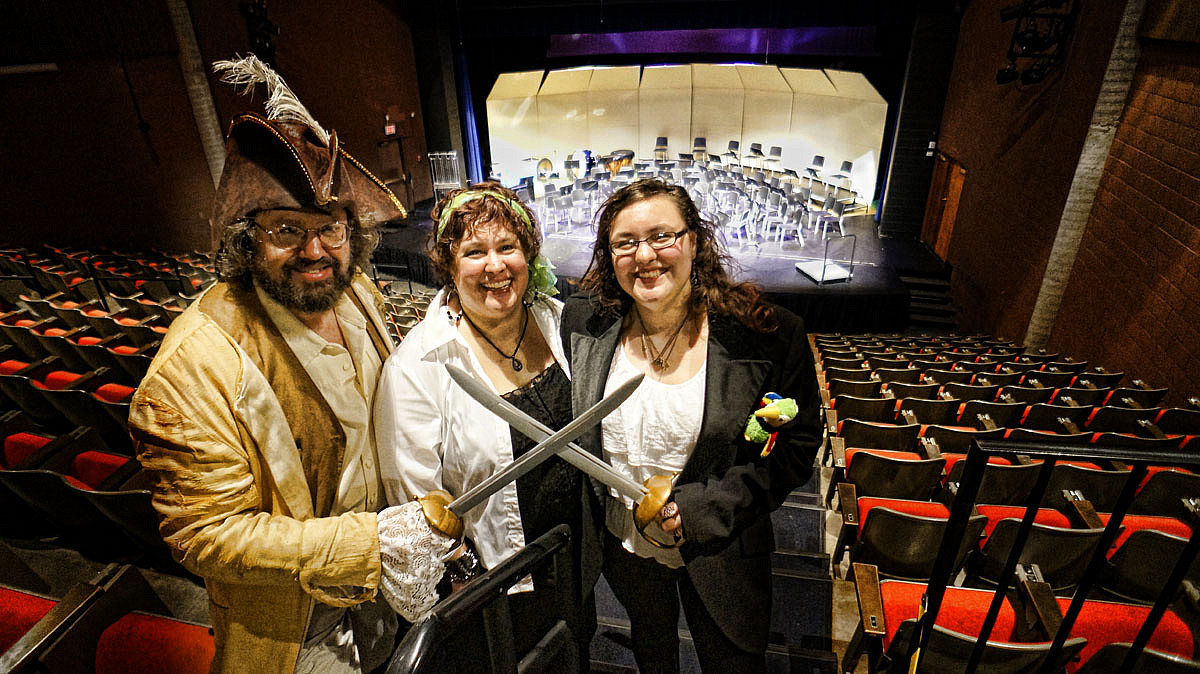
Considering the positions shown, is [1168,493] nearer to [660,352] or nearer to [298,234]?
[660,352]

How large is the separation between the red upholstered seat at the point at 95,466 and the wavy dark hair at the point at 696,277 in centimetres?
237

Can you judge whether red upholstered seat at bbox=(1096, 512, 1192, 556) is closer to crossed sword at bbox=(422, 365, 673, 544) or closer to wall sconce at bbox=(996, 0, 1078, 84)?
crossed sword at bbox=(422, 365, 673, 544)

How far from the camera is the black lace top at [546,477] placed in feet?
5.34

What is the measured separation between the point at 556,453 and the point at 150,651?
130cm

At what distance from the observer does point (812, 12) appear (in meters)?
10.7

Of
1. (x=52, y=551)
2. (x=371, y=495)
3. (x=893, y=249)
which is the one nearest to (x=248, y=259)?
(x=371, y=495)

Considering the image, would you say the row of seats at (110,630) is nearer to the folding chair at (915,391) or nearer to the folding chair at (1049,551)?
the folding chair at (1049,551)

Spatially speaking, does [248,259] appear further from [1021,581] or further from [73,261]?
[73,261]

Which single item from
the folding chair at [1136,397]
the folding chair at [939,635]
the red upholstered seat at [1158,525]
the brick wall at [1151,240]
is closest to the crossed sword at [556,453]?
the folding chair at [939,635]

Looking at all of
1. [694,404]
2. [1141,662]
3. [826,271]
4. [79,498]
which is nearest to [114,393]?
[79,498]

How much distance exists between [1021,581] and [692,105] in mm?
15014

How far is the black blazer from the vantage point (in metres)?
1.54

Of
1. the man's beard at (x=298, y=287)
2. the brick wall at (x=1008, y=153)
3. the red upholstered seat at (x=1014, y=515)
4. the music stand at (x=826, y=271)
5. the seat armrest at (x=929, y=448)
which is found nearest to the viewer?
the man's beard at (x=298, y=287)

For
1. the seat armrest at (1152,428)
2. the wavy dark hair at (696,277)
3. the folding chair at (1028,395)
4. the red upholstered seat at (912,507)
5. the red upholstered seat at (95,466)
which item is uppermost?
the wavy dark hair at (696,277)
